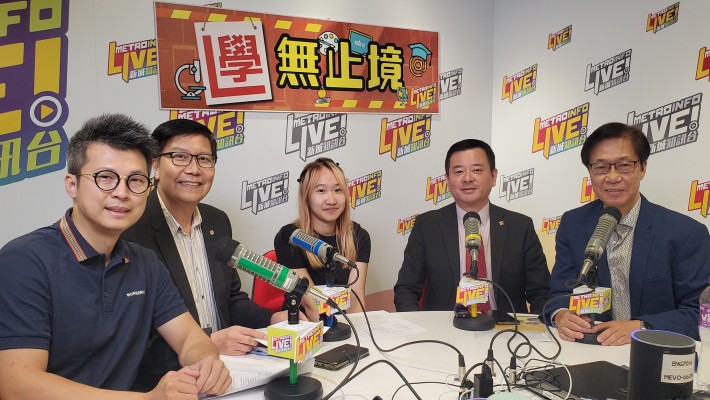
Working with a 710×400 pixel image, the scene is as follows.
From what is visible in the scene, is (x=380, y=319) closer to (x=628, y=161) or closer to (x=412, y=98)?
(x=628, y=161)

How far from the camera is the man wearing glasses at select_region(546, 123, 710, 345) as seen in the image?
201cm

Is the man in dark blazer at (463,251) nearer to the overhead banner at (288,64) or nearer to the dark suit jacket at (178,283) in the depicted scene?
the dark suit jacket at (178,283)

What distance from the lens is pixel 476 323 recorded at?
1.99 metres

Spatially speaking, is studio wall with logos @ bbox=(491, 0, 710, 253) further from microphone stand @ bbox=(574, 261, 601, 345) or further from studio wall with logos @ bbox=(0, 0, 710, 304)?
microphone stand @ bbox=(574, 261, 601, 345)

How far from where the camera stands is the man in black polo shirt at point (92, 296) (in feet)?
4.23

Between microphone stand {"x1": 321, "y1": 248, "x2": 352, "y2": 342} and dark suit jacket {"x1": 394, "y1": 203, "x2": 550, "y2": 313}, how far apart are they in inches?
26.1

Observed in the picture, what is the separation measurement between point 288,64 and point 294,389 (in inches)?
96.4

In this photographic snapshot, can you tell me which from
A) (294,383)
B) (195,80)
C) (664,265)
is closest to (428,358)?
(294,383)

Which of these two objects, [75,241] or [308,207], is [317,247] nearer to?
[75,241]

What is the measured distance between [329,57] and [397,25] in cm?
64

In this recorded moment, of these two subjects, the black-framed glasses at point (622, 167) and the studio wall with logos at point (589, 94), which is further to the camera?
the studio wall with logos at point (589, 94)

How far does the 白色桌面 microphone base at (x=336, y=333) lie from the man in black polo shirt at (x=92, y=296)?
443 millimetres

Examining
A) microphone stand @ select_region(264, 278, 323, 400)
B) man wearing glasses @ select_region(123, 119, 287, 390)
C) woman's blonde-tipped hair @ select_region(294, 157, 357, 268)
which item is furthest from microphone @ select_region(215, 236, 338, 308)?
woman's blonde-tipped hair @ select_region(294, 157, 357, 268)

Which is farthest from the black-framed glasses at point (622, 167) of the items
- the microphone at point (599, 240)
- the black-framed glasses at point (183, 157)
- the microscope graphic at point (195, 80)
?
the microscope graphic at point (195, 80)
